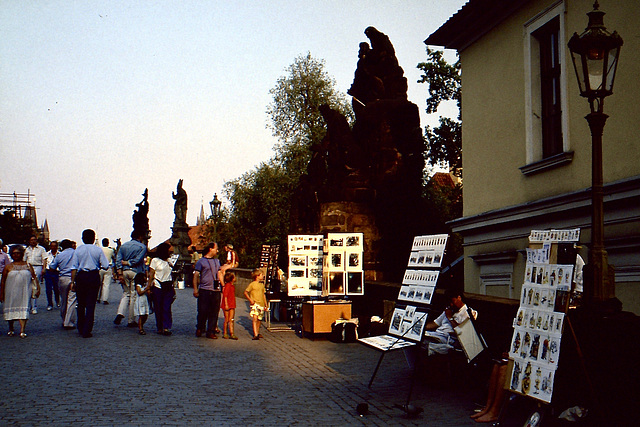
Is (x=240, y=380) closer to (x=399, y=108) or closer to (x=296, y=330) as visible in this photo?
(x=296, y=330)

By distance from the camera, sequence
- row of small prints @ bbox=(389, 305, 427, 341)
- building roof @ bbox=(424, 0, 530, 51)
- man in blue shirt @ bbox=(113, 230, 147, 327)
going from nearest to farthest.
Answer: row of small prints @ bbox=(389, 305, 427, 341), building roof @ bbox=(424, 0, 530, 51), man in blue shirt @ bbox=(113, 230, 147, 327)

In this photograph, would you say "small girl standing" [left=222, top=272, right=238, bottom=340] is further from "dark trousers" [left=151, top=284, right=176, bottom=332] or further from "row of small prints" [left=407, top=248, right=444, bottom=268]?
"row of small prints" [left=407, top=248, right=444, bottom=268]

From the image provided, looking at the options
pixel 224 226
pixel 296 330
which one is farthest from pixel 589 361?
pixel 224 226

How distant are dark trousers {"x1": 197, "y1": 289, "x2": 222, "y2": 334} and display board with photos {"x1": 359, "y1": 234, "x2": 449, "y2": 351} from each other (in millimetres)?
6230

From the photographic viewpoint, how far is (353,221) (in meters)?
19.5

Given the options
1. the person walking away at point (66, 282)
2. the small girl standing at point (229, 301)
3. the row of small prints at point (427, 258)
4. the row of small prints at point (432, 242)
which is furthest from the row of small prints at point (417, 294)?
the person walking away at point (66, 282)

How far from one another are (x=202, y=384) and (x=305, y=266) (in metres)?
6.43

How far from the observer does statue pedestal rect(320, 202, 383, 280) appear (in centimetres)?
1948

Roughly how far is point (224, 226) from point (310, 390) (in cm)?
4160

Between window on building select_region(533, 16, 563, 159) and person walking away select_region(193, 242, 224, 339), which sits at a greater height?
window on building select_region(533, 16, 563, 159)

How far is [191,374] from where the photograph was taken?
10.0m

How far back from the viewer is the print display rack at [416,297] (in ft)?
28.6

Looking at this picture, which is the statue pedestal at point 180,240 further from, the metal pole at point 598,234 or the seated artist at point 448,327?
the metal pole at point 598,234

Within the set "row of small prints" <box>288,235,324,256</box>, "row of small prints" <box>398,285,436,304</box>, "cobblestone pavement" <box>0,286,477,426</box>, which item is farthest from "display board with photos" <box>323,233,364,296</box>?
"row of small prints" <box>398,285,436,304</box>
